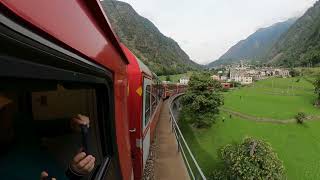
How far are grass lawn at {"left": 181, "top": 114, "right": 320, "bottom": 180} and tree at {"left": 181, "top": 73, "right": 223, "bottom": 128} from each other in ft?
7.15

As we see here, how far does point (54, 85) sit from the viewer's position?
1917 mm

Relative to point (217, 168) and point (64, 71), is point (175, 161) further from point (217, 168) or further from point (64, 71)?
point (217, 168)

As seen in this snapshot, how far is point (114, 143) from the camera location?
3.09 metres

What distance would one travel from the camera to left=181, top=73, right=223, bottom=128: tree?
42.7 m

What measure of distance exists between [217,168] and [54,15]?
1352 inches

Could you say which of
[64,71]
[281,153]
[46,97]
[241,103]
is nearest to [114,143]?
[46,97]

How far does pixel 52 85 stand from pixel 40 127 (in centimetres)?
29

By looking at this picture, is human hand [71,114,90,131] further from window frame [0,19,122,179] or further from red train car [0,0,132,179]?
window frame [0,19,122,179]

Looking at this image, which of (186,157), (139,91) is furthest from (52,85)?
(186,157)

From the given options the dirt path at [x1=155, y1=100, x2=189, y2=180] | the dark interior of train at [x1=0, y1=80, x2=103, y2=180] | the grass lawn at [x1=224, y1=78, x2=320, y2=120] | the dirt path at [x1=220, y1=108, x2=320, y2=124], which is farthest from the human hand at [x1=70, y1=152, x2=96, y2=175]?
the grass lawn at [x1=224, y1=78, x2=320, y2=120]

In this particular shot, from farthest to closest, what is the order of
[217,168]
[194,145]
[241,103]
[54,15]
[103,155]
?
[241,103]
[194,145]
[217,168]
[103,155]
[54,15]

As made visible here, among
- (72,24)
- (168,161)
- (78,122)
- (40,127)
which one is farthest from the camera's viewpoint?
(168,161)

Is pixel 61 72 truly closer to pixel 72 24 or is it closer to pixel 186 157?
pixel 72 24

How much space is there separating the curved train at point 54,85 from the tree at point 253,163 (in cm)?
2539
